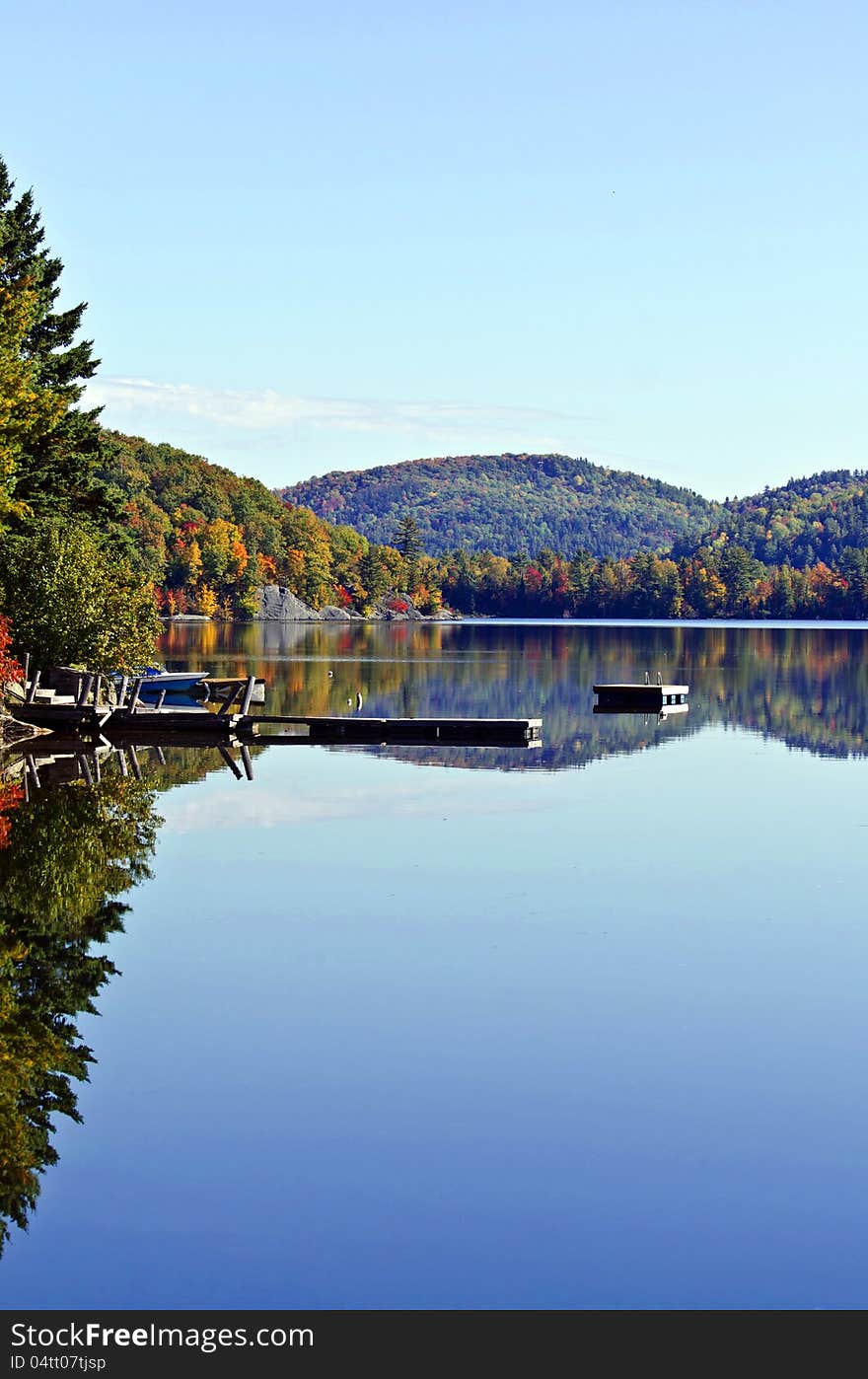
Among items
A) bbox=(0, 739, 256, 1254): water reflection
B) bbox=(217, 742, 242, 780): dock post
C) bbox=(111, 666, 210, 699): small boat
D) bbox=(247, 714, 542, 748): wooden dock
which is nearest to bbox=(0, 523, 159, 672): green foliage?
bbox=(247, 714, 542, 748): wooden dock

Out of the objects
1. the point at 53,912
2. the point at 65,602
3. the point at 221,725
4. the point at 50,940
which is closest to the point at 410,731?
the point at 221,725

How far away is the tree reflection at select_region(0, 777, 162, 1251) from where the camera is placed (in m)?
12.7

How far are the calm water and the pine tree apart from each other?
19184mm

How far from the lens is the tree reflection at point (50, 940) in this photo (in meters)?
12.7

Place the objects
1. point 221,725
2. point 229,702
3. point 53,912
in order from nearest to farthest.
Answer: point 53,912, point 221,725, point 229,702

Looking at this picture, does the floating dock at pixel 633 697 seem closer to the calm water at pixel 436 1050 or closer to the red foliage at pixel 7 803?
the calm water at pixel 436 1050

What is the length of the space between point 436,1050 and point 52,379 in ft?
138

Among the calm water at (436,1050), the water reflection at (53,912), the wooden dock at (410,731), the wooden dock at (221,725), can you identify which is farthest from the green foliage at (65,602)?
the calm water at (436,1050)

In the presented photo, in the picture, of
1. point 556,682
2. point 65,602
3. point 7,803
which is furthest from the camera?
point 556,682

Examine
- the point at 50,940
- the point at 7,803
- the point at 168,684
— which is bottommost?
the point at 50,940

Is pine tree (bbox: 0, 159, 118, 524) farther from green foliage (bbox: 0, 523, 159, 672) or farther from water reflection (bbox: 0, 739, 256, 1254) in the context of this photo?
water reflection (bbox: 0, 739, 256, 1254)

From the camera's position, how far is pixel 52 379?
52.4m

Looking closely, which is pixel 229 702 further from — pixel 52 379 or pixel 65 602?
pixel 52 379

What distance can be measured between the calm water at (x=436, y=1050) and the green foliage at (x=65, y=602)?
14685 millimetres
